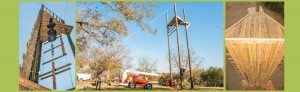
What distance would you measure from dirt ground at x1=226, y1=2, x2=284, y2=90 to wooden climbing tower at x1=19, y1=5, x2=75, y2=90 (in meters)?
3.71

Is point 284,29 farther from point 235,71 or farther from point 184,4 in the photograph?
point 184,4

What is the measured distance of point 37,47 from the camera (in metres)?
11.1

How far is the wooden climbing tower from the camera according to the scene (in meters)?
10.9

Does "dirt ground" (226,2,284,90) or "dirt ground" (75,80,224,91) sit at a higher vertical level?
"dirt ground" (226,2,284,90)

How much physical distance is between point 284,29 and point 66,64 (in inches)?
206

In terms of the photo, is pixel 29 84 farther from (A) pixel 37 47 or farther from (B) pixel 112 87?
(B) pixel 112 87

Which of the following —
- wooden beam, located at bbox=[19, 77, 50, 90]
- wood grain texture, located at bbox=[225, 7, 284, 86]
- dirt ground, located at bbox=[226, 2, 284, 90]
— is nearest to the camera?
wooden beam, located at bbox=[19, 77, 50, 90]

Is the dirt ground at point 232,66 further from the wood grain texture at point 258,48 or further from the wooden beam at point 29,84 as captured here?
the wooden beam at point 29,84

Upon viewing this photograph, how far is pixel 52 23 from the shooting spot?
11.2 m

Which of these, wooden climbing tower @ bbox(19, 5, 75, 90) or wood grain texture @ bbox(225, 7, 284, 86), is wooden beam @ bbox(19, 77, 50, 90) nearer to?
wooden climbing tower @ bbox(19, 5, 75, 90)

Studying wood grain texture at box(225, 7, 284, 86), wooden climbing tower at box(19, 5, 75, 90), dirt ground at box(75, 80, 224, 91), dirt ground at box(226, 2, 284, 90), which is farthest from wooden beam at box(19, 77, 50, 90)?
wood grain texture at box(225, 7, 284, 86)

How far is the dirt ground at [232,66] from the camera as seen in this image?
11.0m

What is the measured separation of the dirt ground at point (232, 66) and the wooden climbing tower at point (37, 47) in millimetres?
3711

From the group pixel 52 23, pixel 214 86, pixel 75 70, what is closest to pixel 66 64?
pixel 75 70
